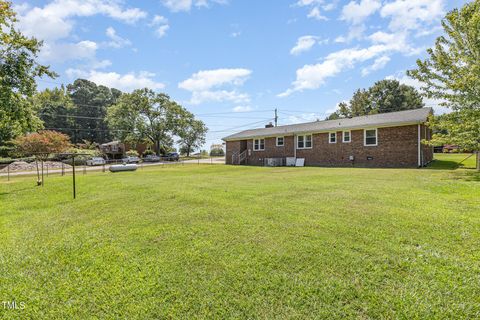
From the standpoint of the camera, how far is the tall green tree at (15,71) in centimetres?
1052

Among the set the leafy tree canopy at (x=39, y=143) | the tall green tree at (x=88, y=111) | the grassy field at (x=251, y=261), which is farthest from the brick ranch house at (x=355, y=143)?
the tall green tree at (x=88, y=111)

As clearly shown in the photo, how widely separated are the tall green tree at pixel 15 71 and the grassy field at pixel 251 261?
7125 millimetres

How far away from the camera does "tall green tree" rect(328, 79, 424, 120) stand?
42406mm

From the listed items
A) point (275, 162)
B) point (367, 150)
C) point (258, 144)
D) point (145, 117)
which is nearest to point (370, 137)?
point (367, 150)

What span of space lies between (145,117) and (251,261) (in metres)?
44.1

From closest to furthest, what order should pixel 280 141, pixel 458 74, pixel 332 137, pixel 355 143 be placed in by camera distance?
pixel 458 74
pixel 355 143
pixel 332 137
pixel 280 141

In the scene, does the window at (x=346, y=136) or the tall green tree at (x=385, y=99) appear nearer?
the window at (x=346, y=136)

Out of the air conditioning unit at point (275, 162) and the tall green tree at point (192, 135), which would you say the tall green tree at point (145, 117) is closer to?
the tall green tree at point (192, 135)

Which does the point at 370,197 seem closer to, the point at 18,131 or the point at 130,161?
the point at 18,131

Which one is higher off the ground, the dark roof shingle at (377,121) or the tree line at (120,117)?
the tree line at (120,117)

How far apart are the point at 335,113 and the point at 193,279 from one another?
53964mm

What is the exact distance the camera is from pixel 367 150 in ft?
59.0

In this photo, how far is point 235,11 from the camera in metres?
12.3

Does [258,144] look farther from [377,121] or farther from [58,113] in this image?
[58,113]
